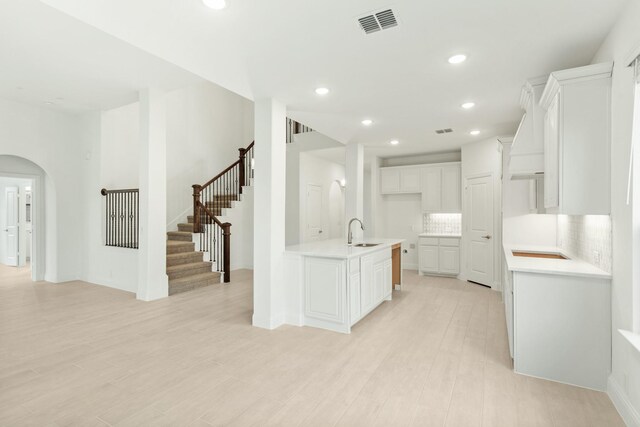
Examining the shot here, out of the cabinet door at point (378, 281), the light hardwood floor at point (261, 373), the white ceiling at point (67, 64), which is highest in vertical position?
the white ceiling at point (67, 64)

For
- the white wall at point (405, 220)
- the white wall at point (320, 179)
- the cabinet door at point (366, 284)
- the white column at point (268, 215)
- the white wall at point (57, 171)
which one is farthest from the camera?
the white wall at point (405, 220)

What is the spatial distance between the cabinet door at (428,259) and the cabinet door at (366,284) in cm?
321

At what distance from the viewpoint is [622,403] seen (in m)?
2.19

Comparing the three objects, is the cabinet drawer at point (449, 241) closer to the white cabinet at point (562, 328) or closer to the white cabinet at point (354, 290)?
the white cabinet at point (354, 290)

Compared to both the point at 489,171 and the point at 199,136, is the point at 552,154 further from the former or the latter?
the point at 199,136

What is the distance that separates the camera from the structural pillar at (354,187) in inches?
241

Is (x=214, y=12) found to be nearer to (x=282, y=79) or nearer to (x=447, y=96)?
(x=282, y=79)

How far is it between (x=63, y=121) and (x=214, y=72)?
4815mm

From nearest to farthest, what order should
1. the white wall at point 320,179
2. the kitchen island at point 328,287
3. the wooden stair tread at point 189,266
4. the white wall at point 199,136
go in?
the kitchen island at point 328,287, the wooden stair tread at point 189,266, the white wall at point 199,136, the white wall at point 320,179

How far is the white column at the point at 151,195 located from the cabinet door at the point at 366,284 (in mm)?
3177

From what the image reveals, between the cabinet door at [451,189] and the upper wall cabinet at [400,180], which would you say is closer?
the cabinet door at [451,189]

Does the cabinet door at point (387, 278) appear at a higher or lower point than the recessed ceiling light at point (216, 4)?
lower

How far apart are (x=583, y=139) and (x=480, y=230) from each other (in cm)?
400

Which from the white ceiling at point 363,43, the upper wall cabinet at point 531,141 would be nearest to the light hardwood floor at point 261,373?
the upper wall cabinet at point 531,141
